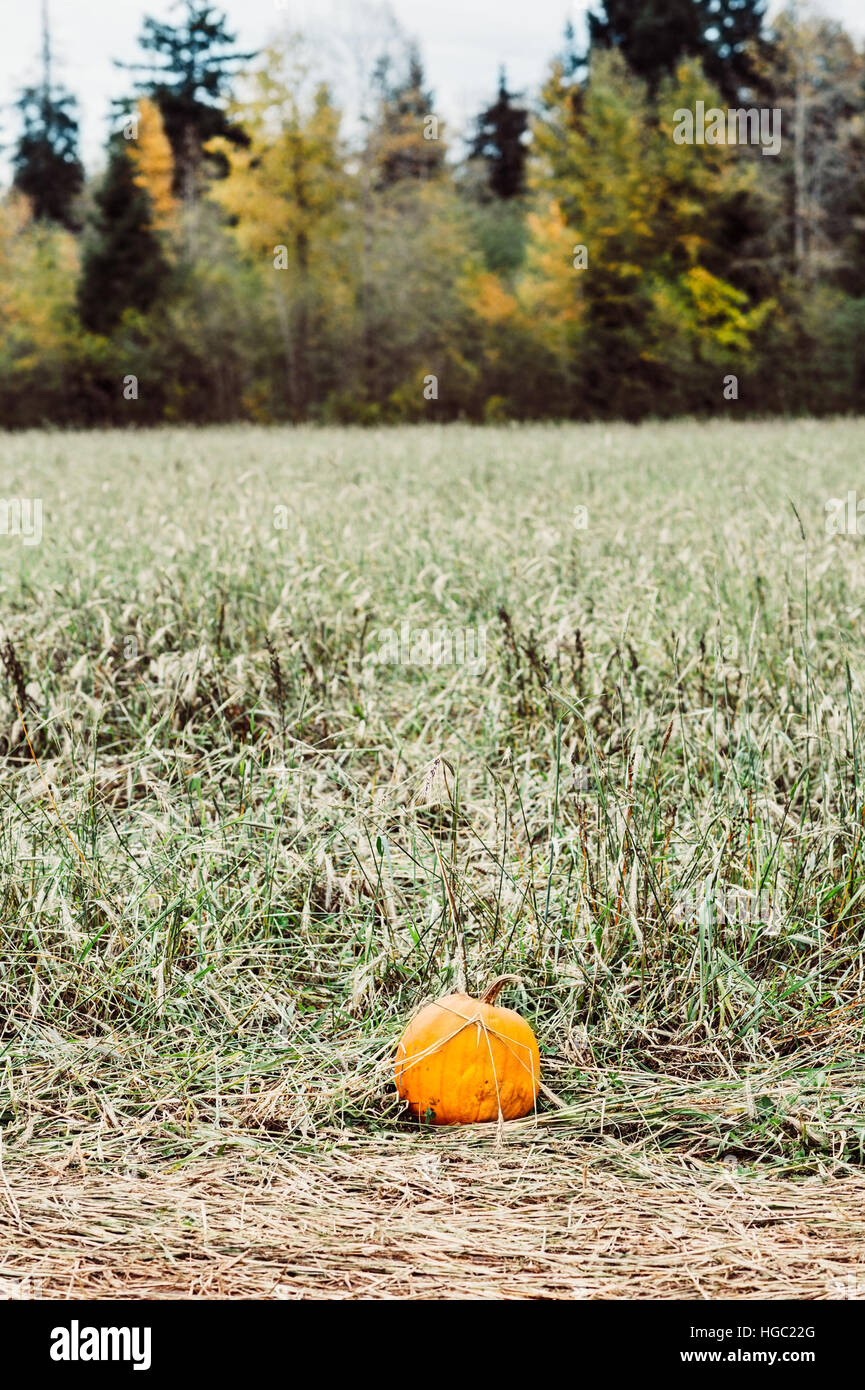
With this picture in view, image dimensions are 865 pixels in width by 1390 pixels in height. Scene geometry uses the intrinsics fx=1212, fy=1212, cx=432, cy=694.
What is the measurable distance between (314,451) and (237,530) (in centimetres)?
712

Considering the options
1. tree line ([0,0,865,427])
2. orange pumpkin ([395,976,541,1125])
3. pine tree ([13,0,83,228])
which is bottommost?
orange pumpkin ([395,976,541,1125])

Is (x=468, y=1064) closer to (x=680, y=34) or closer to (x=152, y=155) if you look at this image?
(x=152, y=155)

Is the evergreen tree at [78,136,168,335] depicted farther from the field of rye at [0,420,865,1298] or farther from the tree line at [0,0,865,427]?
the field of rye at [0,420,865,1298]

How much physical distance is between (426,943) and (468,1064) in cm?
53

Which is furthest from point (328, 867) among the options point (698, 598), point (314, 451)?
point (314, 451)

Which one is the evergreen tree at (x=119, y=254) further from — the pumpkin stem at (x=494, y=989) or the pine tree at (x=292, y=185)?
the pumpkin stem at (x=494, y=989)

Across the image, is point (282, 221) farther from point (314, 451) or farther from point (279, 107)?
point (314, 451)

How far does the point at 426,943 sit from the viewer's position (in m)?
2.77

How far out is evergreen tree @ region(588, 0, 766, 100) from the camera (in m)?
35.1

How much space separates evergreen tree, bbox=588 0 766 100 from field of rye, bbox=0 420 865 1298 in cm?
3463

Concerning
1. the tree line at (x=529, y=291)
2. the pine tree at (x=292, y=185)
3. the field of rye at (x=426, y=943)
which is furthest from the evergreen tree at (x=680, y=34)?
the field of rye at (x=426, y=943)

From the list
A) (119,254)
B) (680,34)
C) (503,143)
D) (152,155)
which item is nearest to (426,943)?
(119,254)

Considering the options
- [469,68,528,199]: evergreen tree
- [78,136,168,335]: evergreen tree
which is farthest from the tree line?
[469,68,528,199]: evergreen tree
